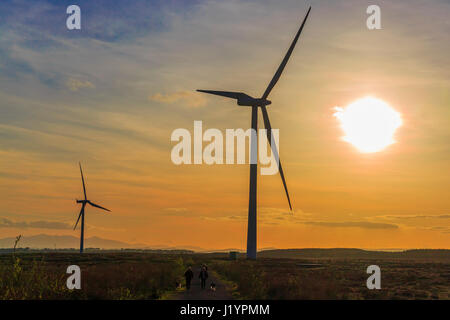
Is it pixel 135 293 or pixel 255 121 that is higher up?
pixel 255 121

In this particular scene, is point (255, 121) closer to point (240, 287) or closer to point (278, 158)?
point (278, 158)

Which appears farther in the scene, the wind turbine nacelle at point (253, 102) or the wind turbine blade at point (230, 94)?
the wind turbine blade at point (230, 94)

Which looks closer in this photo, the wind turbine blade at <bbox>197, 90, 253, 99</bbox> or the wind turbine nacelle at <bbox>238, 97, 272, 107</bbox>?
the wind turbine nacelle at <bbox>238, 97, 272, 107</bbox>

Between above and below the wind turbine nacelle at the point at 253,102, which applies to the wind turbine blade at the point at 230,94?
above

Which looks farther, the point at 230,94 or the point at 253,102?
the point at 230,94

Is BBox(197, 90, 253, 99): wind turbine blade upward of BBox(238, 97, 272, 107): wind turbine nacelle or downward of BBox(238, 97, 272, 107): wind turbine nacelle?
upward

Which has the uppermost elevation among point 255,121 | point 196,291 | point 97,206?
point 255,121

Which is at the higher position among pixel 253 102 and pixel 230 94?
pixel 230 94

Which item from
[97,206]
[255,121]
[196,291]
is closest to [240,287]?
[196,291]

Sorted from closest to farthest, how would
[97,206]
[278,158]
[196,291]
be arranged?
[196,291], [278,158], [97,206]
